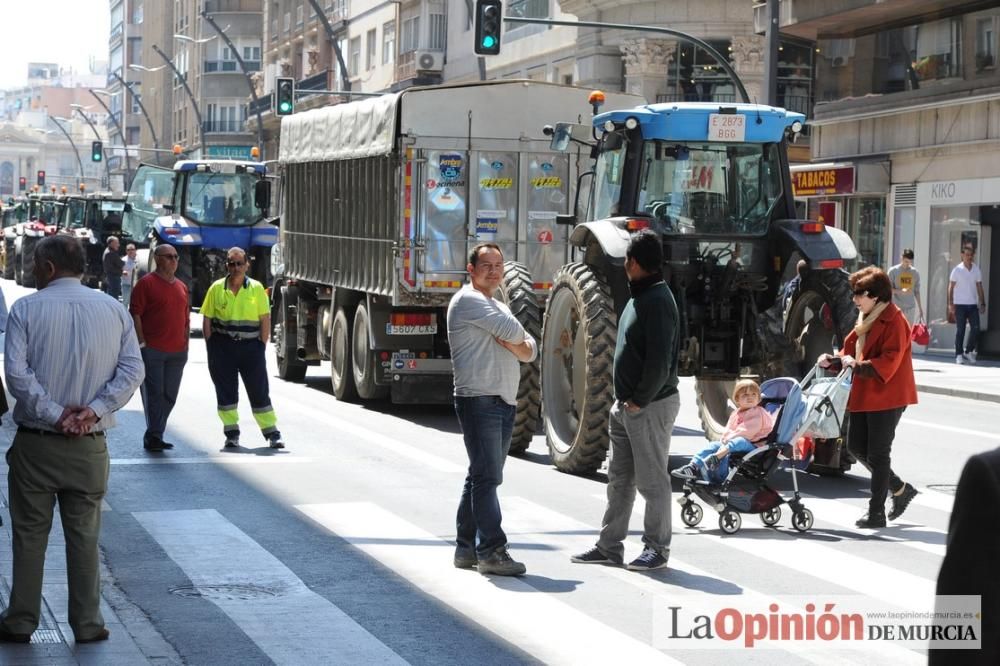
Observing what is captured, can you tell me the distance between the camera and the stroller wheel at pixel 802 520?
1050cm

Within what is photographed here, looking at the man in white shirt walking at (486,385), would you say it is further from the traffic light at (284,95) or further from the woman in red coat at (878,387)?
the traffic light at (284,95)

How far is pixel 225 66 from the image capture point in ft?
317

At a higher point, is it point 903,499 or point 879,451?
point 879,451

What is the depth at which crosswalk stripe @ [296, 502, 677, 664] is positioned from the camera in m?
7.14

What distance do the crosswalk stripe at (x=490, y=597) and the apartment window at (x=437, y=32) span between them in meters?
47.1

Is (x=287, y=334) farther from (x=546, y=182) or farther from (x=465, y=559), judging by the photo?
(x=465, y=559)

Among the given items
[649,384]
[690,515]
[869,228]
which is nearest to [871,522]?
[690,515]

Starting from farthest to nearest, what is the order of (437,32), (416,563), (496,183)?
(437,32) < (496,183) < (416,563)

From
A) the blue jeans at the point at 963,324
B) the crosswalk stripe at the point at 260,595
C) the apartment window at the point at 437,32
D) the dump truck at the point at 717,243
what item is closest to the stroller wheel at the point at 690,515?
the dump truck at the point at 717,243

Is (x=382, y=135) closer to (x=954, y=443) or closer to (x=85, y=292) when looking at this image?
(x=954, y=443)

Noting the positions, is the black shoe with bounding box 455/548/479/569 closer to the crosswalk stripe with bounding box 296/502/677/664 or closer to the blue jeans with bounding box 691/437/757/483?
the crosswalk stripe with bounding box 296/502/677/664

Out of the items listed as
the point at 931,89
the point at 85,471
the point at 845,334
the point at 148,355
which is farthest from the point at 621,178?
the point at 931,89

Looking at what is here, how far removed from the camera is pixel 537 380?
15.0 meters

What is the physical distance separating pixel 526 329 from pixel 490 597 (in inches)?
254
